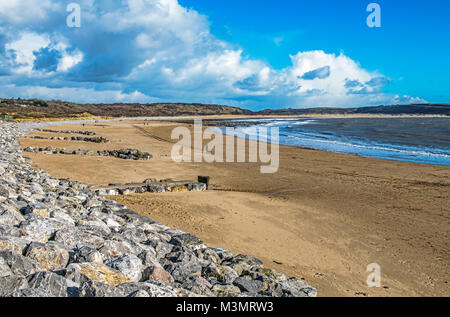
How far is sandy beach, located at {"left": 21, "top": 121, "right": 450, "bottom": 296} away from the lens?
6484 millimetres

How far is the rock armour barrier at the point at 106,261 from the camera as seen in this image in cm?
342

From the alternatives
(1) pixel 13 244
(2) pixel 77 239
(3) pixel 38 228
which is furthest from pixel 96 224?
(1) pixel 13 244

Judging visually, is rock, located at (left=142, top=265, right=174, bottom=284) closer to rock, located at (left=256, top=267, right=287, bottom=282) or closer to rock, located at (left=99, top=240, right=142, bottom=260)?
rock, located at (left=99, top=240, right=142, bottom=260)

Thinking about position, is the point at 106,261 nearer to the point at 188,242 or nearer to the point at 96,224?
the point at 96,224

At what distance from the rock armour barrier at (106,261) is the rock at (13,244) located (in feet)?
0.04


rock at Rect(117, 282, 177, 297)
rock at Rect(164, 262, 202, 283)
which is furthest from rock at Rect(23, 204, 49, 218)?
rock at Rect(117, 282, 177, 297)

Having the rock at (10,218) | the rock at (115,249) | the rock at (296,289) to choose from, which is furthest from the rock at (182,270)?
the rock at (10,218)

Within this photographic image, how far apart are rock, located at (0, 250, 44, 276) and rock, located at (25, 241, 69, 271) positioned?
0.26 metres

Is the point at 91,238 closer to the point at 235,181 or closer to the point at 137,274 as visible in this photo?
the point at 137,274

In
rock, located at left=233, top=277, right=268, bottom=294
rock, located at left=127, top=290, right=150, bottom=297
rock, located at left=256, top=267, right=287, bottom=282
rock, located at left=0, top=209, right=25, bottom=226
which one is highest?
rock, located at left=0, top=209, right=25, bottom=226

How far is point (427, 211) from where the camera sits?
10.4 m

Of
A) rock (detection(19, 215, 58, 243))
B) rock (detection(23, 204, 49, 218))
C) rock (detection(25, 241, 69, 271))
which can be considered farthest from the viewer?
rock (detection(23, 204, 49, 218))

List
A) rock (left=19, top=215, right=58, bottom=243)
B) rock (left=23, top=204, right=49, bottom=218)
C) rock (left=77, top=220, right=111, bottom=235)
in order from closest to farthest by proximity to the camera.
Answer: rock (left=19, top=215, right=58, bottom=243), rock (left=23, top=204, right=49, bottom=218), rock (left=77, top=220, right=111, bottom=235)
